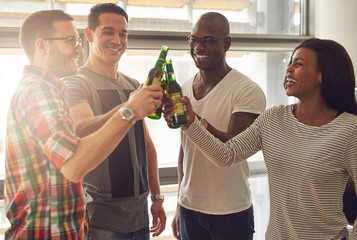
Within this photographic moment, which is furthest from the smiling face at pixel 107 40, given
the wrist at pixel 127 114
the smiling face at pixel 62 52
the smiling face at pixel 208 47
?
the wrist at pixel 127 114

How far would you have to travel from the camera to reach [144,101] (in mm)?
1108

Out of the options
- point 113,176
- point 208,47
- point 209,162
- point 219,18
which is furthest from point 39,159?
point 219,18

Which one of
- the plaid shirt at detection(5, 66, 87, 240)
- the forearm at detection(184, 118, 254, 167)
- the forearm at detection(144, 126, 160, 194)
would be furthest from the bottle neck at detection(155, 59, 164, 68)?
the forearm at detection(144, 126, 160, 194)

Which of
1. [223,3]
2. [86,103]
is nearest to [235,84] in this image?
[86,103]

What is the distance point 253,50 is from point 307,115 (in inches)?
52.9

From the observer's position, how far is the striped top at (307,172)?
50.4 inches

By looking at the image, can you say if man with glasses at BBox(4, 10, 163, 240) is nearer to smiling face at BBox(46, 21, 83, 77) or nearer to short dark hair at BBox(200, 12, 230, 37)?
smiling face at BBox(46, 21, 83, 77)

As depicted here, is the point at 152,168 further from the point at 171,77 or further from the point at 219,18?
the point at 219,18

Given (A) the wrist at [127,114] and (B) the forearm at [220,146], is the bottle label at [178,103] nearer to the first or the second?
(B) the forearm at [220,146]

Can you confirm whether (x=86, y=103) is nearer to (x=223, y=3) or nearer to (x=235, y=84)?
(x=235, y=84)

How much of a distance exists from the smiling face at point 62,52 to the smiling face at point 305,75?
83 cm

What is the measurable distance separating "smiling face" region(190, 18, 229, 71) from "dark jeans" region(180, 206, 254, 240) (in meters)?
0.72

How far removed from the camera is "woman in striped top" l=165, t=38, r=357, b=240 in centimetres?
129

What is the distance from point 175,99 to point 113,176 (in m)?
0.43
